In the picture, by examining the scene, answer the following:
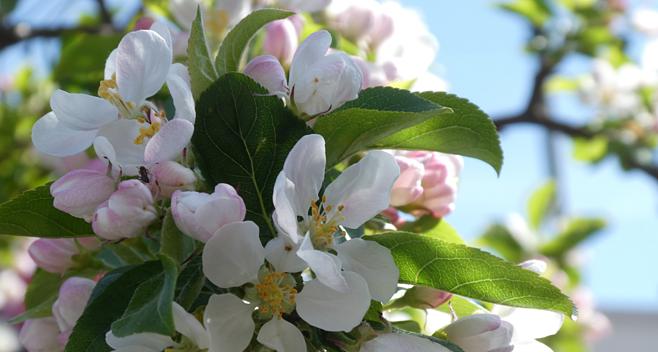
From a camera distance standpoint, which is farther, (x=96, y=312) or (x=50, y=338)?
(x=50, y=338)

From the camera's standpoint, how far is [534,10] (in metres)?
2.77

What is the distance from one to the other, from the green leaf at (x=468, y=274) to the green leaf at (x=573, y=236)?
201 cm

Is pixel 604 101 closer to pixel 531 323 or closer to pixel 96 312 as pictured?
pixel 531 323

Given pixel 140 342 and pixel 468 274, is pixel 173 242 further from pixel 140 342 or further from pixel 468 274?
pixel 468 274

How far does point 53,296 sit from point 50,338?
7cm

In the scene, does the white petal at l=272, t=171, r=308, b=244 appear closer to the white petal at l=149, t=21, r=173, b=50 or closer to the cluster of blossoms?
the cluster of blossoms

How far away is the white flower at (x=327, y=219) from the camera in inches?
27.1

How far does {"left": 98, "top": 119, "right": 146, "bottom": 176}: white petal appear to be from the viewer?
76cm

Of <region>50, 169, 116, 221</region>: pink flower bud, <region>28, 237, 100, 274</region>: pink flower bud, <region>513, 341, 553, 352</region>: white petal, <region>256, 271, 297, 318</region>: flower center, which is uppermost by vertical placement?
<region>513, 341, 553, 352</region>: white petal

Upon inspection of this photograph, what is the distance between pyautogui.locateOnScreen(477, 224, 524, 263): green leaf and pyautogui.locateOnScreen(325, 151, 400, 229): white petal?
1864mm

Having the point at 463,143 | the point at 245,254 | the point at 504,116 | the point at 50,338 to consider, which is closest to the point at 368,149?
the point at 463,143

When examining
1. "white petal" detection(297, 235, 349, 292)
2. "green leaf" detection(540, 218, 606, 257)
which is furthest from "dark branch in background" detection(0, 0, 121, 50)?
"green leaf" detection(540, 218, 606, 257)

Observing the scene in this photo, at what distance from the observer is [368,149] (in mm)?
860

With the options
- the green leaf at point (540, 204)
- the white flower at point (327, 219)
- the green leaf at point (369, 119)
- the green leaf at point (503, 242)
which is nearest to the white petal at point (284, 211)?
the white flower at point (327, 219)
